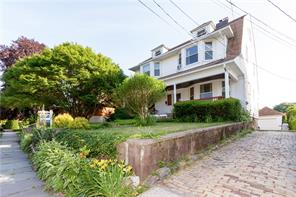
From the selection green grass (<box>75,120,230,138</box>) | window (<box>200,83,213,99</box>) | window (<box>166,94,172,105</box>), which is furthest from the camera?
window (<box>166,94,172,105</box>)

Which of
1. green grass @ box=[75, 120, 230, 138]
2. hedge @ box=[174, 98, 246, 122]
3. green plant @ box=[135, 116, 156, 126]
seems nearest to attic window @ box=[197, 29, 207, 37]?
hedge @ box=[174, 98, 246, 122]

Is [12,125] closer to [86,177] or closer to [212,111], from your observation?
[212,111]

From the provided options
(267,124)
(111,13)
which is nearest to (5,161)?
(111,13)

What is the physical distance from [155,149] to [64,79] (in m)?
13.6

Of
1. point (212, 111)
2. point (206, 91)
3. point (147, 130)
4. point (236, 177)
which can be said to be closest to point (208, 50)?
point (206, 91)

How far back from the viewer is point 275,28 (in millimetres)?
10117

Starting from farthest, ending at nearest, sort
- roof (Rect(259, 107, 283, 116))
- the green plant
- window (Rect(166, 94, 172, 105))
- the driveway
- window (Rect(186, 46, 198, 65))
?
roof (Rect(259, 107, 283, 116)) < window (Rect(166, 94, 172, 105)) < window (Rect(186, 46, 198, 65)) < the green plant < the driveway

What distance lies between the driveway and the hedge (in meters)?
5.39

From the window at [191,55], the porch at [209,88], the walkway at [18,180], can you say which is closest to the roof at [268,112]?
the porch at [209,88]

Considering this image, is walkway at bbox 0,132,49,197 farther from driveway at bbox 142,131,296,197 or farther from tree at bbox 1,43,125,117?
tree at bbox 1,43,125,117

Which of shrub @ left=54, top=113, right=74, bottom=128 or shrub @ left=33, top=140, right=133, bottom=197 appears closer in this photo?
shrub @ left=33, top=140, right=133, bottom=197

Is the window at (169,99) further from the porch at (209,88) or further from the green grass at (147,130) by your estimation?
the green grass at (147,130)

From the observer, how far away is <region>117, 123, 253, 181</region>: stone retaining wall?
428 centimetres

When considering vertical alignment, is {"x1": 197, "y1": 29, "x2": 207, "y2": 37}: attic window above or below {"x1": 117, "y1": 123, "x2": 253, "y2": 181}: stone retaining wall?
above
